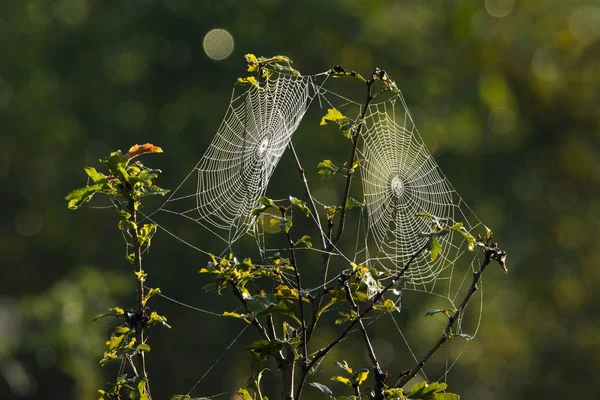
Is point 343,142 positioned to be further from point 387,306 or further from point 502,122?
point 387,306

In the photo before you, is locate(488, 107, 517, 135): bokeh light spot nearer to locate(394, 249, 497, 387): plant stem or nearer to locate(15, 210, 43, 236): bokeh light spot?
locate(15, 210, 43, 236): bokeh light spot

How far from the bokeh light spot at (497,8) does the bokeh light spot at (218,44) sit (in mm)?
4305

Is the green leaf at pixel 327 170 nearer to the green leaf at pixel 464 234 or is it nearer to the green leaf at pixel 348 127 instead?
the green leaf at pixel 348 127

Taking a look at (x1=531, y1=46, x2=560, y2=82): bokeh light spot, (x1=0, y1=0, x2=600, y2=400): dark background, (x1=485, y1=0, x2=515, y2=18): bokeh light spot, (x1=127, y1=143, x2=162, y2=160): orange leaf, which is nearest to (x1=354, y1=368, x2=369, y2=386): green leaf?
(x1=127, y1=143, x2=162, y2=160): orange leaf

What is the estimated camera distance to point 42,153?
50.3 feet

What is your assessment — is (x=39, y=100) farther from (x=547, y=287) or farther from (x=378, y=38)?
(x=547, y=287)

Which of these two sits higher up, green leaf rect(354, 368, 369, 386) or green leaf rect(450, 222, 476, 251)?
green leaf rect(450, 222, 476, 251)

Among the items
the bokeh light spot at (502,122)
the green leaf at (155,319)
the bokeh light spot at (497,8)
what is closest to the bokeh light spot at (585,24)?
the bokeh light spot at (497,8)

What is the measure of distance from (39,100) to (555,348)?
8127 mm

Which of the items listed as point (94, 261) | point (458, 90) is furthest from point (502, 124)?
point (94, 261)

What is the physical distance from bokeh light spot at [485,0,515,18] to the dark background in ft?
0.09

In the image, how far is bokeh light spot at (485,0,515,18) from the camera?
15926 millimetres

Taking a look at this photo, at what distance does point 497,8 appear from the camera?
16.0m

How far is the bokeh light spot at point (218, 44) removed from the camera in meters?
13.8
